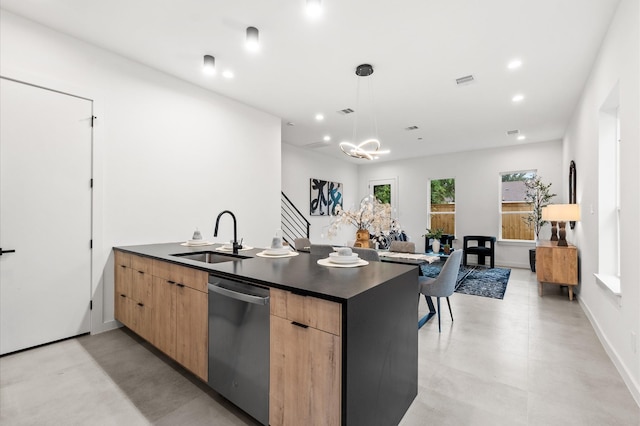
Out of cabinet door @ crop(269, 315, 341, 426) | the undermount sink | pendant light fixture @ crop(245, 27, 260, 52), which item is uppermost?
pendant light fixture @ crop(245, 27, 260, 52)

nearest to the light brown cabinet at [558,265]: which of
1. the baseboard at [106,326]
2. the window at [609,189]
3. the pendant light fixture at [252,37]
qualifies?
the window at [609,189]

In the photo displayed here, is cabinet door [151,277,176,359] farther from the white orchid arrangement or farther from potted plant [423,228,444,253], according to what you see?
potted plant [423,228,444,253]

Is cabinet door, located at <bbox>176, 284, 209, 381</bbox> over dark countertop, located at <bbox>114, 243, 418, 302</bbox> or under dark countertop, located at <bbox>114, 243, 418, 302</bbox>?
under

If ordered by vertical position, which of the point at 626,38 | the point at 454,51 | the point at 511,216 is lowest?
the point at 511,216

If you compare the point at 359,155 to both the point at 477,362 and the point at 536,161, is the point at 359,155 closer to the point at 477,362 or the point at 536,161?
the point at 477,362

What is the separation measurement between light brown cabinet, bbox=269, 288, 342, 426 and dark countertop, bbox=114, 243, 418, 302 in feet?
0.15

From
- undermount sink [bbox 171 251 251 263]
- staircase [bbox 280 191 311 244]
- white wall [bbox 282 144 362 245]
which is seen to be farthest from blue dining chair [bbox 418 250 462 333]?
staircase [bbox 280 191 311 244]

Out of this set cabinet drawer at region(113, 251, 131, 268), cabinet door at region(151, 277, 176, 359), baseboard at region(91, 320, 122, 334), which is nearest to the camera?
cabinet door at region(151, 277, 176, 359)

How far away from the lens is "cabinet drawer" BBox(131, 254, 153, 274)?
8.28 ft

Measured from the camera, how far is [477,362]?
246 centimetres

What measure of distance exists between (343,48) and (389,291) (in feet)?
8.58

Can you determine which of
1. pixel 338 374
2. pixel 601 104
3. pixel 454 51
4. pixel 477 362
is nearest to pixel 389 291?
pixel 338 374

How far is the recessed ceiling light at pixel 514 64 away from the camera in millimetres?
3326

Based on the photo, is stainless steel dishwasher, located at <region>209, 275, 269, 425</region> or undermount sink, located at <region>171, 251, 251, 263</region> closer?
stainless steel dishwasher, located at <region>209, 275, 269, 425</region>
